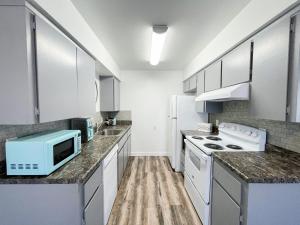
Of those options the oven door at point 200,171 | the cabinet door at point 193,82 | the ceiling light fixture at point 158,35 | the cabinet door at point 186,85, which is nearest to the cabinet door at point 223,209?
the oven door at point 200,171

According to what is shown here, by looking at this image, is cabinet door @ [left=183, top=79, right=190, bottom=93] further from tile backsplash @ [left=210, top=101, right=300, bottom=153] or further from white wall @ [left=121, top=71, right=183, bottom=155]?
tile backsplash @ [left=210, top=101, right=300, bottom=153]

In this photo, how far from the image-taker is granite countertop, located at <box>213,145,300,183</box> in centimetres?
111

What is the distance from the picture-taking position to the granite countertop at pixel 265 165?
1.11 metres

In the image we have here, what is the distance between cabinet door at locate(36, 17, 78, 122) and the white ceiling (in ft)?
1.84

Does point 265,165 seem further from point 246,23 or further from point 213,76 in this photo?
point 213,76

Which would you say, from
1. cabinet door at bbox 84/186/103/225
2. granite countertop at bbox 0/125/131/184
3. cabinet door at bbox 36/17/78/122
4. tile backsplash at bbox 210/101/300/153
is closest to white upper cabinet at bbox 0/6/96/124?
cabinet door at bbox 36/17/78/122

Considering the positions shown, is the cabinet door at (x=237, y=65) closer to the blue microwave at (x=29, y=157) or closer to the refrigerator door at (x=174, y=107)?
the refrigerator door at (x=174, y=107)

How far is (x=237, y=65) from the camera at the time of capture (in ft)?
6.00

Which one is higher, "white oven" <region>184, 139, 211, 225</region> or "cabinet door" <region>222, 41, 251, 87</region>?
"cabinet door" <region>222, 41, 251, 87</region>

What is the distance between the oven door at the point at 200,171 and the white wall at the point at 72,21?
1935mm

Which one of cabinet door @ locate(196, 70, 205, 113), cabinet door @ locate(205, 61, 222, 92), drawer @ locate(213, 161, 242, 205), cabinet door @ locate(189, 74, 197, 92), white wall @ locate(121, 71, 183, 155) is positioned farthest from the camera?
white wall @ locate(121, 71, 183, 155)

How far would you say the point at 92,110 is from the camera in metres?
2.14

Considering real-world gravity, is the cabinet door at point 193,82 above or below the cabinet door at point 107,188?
above

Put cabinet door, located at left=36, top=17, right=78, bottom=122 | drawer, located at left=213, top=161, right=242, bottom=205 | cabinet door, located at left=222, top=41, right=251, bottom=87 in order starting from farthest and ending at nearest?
cabinet door, located at left=222, top=41, right=251, bottom=87 < drawer, located at left=213, top=161, right=242, bottom=205 < cabinet door, located at left=36, top=17, right=78, bottom=122
